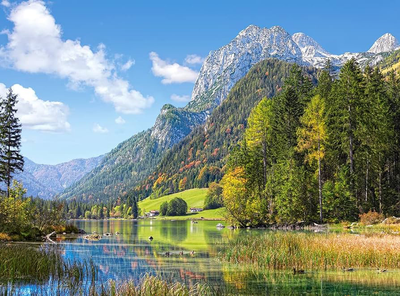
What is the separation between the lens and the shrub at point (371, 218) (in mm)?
63406

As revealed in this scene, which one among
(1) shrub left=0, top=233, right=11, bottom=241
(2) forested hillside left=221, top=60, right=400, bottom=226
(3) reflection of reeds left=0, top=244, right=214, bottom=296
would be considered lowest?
(1) shrub left=0, top=233, right=11, bottom=241

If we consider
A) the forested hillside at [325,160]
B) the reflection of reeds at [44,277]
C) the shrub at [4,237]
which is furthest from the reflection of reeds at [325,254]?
the forested hillside at [325,160]

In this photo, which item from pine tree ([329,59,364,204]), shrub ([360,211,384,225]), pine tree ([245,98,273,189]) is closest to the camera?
shrub ([360,211,384,225])

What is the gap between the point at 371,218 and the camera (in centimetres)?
6419

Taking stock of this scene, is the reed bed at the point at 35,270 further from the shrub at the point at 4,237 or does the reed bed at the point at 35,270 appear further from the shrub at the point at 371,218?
the shrub at the point at 371,218

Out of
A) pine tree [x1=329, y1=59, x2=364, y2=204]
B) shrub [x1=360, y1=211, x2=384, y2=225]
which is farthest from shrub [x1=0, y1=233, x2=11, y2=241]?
pine tree [x1=329, y1=59, x2=364, y2=204]

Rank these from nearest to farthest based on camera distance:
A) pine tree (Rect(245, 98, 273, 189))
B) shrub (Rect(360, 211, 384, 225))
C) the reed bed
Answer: the reed bed < shrub (Rect(360, 211, 384, 225)) < pine tree (Rect(245, 98, 273, 189))

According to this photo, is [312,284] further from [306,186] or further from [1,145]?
[1,145]

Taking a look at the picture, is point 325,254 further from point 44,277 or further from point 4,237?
point 4,237

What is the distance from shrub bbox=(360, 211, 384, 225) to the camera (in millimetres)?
63406

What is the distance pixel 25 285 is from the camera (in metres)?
21.8

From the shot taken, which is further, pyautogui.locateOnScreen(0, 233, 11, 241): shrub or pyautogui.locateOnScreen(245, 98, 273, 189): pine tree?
pyautogui.locateOnScreen(245, 98, 273, 189): pine tree

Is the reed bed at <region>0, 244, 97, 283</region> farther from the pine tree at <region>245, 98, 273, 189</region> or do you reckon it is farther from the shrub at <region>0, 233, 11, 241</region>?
the pine tree at <region>245, 98, 273, 189</region>

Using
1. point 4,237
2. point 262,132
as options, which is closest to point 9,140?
→ point 4,237
